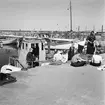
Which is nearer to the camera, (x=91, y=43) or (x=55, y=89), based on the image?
(x=55, y=89)

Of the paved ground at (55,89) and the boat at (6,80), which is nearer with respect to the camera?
the paved ground at (55,89)

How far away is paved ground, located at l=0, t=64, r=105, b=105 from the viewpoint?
2.52 meters

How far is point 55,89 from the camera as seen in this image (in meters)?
3.02

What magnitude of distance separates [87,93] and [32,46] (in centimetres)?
578

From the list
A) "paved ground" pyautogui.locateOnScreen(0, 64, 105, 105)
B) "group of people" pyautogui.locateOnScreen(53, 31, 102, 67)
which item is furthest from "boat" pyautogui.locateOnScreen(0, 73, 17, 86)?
"group of people" pyautogui.locateOnScreen(53, 31, 102, 67)

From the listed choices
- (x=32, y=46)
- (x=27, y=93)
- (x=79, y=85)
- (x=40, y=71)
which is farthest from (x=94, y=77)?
(x=32, y=46)

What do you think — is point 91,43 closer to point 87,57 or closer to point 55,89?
point 87,57

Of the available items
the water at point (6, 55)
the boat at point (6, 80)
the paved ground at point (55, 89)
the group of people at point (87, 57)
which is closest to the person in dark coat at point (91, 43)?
the group of people at point (87, 57)

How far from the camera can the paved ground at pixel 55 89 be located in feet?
8.26

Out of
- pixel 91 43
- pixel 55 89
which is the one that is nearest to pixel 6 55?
pixel 91 43

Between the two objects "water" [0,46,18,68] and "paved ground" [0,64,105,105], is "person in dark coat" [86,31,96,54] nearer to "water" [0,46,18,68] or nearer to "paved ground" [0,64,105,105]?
"paved ground" [0,64,105,105]

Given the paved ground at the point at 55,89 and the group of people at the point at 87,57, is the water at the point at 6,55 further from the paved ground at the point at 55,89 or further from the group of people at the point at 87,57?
the paved ground at the point at 55,89

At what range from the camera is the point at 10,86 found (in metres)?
3.14

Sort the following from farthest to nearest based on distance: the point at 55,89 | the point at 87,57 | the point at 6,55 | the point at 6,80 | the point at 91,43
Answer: the point at 6,55 → the point at 91,43 → the point at 87,57 → the point at 6,80 → the point at 55,89
